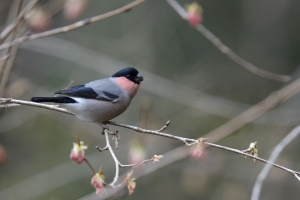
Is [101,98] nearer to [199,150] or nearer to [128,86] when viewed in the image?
[128,86]

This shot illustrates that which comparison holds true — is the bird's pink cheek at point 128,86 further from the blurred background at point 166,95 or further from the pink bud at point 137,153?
the blurred background at point 166,95

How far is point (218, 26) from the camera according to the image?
7.54m

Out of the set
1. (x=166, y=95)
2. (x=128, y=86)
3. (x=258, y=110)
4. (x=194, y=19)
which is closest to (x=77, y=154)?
(x=128, y=86)

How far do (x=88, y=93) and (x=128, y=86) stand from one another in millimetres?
350

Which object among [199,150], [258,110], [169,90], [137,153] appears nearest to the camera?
[199,150]

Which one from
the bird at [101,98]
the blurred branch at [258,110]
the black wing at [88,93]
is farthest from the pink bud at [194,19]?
the blurred branch at [258,110]

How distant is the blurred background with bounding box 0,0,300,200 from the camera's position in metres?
4.98

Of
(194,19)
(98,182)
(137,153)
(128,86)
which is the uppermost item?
(194,19)

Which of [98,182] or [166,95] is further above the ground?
[166,95]

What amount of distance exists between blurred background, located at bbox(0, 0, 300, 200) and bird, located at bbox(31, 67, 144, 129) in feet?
4.13

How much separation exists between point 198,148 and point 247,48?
16.5ft

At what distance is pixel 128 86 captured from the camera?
333cm

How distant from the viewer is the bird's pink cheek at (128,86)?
3311mm

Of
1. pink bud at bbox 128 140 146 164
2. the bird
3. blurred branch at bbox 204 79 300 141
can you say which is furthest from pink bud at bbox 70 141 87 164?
blurred branch at bbox 204 79 300 141
